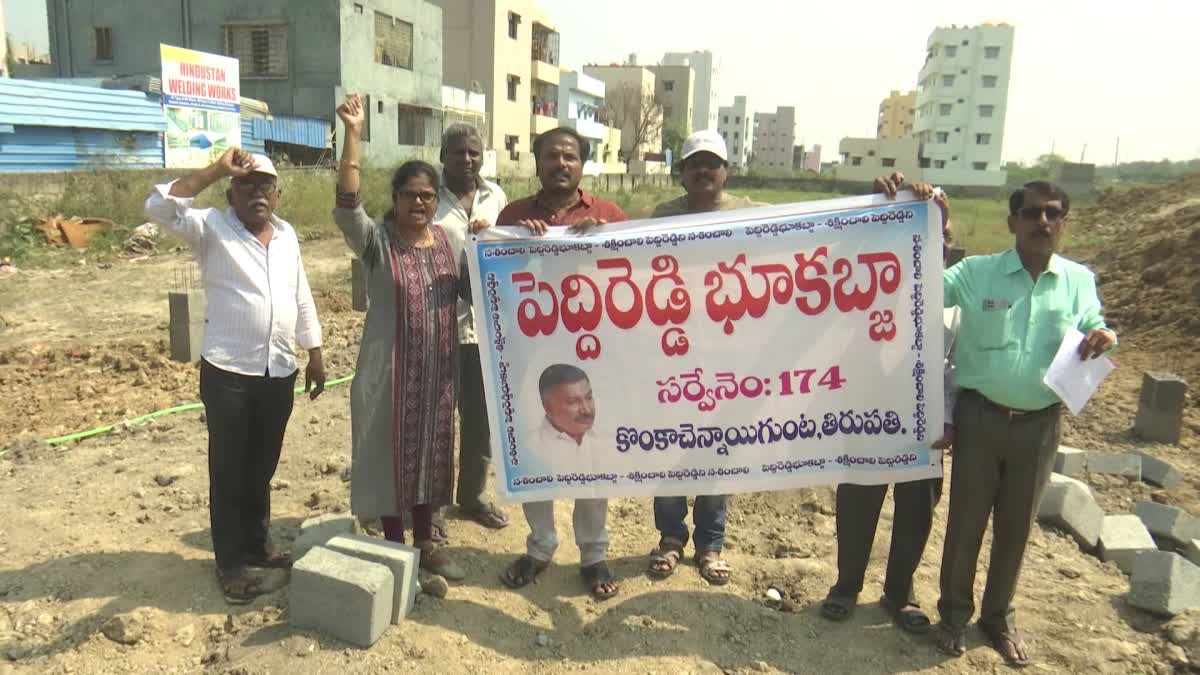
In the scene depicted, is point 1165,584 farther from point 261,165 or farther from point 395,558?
point 261,165

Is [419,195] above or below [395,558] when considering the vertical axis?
above

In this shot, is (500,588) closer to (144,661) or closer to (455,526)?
(455,526)

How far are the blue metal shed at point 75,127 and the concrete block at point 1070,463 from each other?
1768 cm

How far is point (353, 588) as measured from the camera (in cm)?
323

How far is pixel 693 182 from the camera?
12.1 ft

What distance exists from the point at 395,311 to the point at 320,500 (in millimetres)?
1821

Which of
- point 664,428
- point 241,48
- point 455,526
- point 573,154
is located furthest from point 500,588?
point 241,48

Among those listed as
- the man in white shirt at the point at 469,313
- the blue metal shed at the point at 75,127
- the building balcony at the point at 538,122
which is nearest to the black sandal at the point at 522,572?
the man in white shirt at the point at 469,313

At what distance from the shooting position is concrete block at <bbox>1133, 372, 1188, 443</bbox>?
7.30 metres

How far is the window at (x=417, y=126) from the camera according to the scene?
29953 millimetres

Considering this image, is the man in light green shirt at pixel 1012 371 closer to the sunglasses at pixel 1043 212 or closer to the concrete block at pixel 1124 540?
the sunglasses at pixel 1043 212

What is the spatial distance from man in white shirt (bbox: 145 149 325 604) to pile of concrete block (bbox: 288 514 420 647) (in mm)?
533

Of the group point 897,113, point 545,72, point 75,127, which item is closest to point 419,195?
point 75,127

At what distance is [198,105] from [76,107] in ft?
9.85
